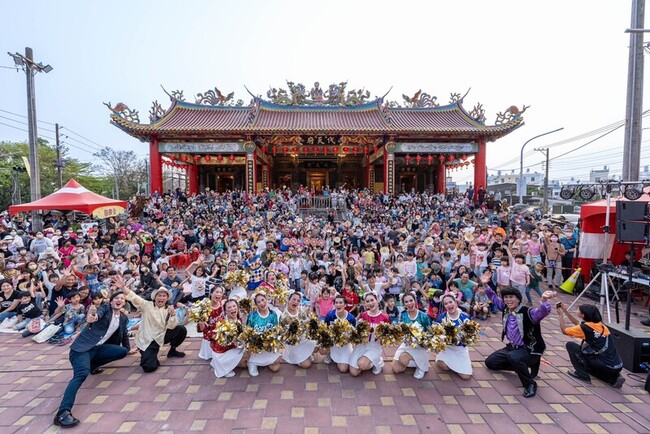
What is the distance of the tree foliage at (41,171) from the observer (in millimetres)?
25797

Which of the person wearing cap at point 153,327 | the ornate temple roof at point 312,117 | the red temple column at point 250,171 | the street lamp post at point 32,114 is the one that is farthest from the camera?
the red temple column at point 250,171

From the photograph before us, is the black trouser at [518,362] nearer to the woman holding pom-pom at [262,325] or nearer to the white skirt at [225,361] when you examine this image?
the woman holding pom-pom at [262,325]

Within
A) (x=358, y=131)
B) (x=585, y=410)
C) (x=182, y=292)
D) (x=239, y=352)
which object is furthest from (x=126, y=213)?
(x=585, y=410)

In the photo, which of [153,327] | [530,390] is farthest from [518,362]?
[153,327]

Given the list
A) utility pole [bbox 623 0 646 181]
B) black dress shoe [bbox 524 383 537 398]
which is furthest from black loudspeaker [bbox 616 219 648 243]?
utility pole [bbox 623 0 646 181]

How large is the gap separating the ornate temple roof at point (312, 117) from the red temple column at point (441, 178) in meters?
4.68

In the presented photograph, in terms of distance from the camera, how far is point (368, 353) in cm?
458

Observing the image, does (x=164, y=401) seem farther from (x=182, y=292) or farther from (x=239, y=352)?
(x=182, y=292)

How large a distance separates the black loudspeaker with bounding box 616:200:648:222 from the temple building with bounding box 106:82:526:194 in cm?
1349

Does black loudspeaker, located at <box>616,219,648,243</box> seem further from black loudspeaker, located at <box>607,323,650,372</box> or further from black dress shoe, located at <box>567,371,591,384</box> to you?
black dress shoe, located at <box>567,371,591,384</box>

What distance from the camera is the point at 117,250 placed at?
32.8 feet

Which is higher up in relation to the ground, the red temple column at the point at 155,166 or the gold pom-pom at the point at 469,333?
the red temple column at the point at 155,166

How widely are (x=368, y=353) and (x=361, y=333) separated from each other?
1.16 ft

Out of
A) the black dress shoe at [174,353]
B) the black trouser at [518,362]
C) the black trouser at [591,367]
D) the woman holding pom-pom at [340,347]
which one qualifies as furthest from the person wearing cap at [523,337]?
the black dress shoe at [174,353]
